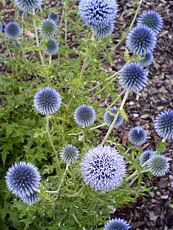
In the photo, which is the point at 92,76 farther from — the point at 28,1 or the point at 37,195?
the point at 37,195

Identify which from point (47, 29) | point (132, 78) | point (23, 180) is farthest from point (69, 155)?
point (47, 29)

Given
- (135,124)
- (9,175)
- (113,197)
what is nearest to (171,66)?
(135,124)

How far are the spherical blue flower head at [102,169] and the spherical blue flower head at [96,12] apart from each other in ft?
2.94

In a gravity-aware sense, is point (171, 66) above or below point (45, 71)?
above

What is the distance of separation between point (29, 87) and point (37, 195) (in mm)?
1322

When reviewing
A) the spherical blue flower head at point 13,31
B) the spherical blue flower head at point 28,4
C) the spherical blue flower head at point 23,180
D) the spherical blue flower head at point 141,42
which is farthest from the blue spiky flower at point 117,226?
the spherical blue flower head at point 13,31

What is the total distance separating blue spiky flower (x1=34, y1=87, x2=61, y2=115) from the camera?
2932mm

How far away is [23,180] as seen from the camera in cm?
255

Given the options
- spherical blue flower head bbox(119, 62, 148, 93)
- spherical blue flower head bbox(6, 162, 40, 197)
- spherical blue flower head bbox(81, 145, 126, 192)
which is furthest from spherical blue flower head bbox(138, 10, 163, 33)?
spherical blue flower head bbox(6, 162, 40, 197)

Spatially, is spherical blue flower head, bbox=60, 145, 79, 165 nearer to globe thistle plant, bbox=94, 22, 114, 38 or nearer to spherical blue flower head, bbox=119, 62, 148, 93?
spherical blue flower head, bbox=119, 62, 148, 93

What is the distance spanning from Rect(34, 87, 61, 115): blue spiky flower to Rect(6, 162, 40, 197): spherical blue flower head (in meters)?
0.45

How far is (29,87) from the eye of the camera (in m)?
3.79

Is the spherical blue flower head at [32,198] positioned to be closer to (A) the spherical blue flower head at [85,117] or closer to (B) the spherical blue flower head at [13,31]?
(A) the spherical blue flower head at [85,117]

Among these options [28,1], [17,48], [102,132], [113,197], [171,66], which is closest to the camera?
[113,197]
